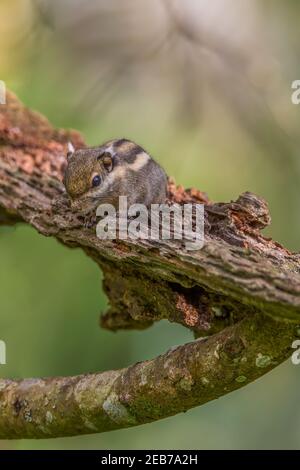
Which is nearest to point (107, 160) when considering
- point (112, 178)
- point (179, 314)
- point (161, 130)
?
point (112, 178)

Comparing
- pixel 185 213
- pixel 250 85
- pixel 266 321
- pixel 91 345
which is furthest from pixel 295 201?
pixel 266 321

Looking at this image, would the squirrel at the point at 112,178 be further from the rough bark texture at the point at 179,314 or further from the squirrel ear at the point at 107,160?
the rough bark texture at the point at 179,314

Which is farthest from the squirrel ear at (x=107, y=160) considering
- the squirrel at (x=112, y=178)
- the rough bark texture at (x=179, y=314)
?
the rough bark texture at (x=179, y=314)

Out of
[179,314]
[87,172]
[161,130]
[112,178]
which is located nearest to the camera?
[179,314]

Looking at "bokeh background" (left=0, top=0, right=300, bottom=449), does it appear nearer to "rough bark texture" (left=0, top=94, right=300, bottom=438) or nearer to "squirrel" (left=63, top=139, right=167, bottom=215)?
"rough bark texture" (left=0, top=94, right=300, bottom=438)

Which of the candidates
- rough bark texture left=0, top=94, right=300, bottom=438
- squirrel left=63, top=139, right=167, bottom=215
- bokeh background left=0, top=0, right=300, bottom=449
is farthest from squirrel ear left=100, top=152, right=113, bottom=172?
bokeh background left=0, top=0, right=300, bottom=449

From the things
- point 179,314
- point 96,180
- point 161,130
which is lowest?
point 179,314

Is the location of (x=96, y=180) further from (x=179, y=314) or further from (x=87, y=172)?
(x=179, y=314)
